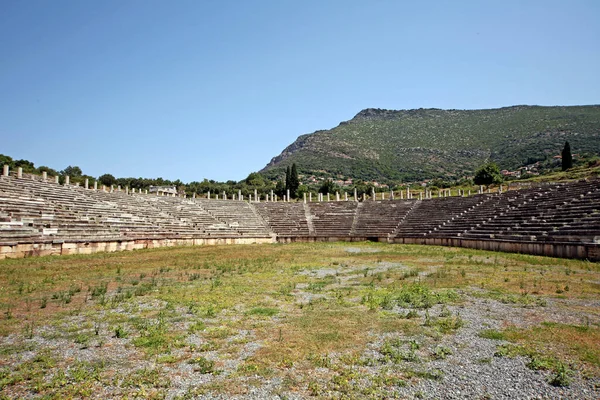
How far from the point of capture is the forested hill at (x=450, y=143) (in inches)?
3469

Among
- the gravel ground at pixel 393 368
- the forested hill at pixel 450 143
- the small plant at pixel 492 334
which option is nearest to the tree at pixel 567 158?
the forested hill at pixel 450 143

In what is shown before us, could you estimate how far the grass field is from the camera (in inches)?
222

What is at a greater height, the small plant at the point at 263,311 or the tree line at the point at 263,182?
the tree line at the point at 263,182

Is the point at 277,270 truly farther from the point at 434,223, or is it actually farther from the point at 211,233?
the point at 434,223

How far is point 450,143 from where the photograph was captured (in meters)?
103

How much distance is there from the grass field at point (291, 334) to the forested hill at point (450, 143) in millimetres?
78854

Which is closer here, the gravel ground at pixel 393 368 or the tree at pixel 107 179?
the gravel ground at pixel 393 368

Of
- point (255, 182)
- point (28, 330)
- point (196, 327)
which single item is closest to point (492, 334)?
point (196, 327)

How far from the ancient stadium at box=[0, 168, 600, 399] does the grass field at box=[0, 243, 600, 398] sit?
0.13ft

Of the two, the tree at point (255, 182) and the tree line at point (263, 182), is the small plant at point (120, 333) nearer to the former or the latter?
the tree line at point (263, 182)

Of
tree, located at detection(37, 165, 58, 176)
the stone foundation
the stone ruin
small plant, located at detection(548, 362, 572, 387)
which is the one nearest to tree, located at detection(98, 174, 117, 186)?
tree, located at detection(37, 165, 58, 176)

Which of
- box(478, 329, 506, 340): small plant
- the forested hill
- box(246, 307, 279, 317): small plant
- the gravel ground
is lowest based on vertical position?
box(246, 307, 279, 317): small plant

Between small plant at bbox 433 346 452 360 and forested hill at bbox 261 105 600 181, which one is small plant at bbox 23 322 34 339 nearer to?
small plant at bbox 433 346 452 360

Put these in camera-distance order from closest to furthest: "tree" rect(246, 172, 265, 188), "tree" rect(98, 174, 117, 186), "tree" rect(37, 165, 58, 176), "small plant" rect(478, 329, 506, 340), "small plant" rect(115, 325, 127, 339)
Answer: "small plant" rect(478, 329, 506, 340), "small plant" rect(115, 325, 127, 339), "tree" rect(37, 165, 58, 176), "tree" rect(98, 174, 117, 186), "tree" rect(246, 172, 265, 188)
